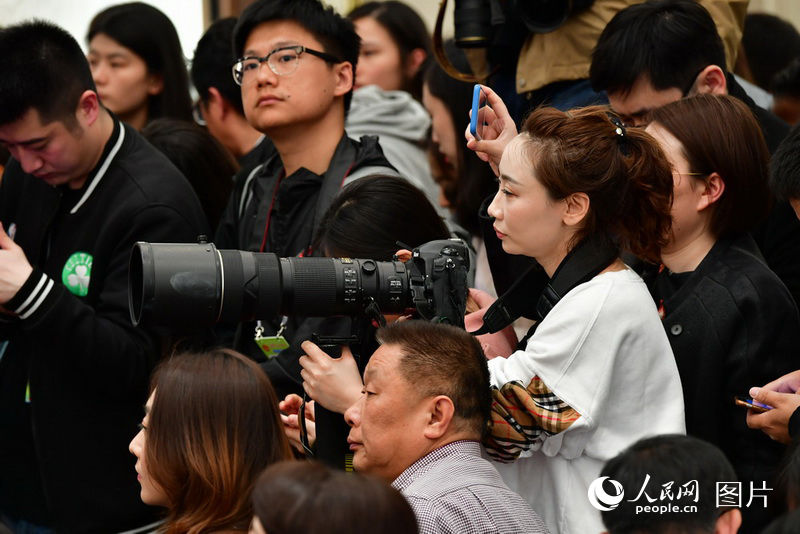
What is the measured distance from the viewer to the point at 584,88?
3619 mm

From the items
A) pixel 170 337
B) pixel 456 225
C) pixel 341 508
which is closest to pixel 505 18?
pixel 456 225

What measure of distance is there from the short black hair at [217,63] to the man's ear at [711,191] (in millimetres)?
2359

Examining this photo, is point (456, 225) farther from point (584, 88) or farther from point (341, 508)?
point (341, 508)

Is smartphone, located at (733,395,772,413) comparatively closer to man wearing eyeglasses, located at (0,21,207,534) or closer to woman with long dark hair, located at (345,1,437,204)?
man wearing eyeglasses, located at (0,21,207,534)

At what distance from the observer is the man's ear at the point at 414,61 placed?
5.20 m

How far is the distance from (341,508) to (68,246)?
6.53 feet

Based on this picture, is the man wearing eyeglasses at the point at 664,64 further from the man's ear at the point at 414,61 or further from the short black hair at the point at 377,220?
the man's ear at the point at 414,61

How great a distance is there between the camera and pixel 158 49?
4816 millimetres

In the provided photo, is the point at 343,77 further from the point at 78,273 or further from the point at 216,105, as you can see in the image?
the point at 216,105

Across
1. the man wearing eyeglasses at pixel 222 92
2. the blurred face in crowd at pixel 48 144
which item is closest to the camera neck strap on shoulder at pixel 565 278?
the blurred face in crowd at pixel 48 144

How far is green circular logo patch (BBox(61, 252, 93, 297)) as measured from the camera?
347cm

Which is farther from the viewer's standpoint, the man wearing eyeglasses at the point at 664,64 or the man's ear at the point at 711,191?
the man wearing eyeglasses at the point at 664,64

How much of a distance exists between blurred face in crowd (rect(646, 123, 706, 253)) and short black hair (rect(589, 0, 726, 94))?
0.42m

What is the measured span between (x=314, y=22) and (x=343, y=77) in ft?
0.63
